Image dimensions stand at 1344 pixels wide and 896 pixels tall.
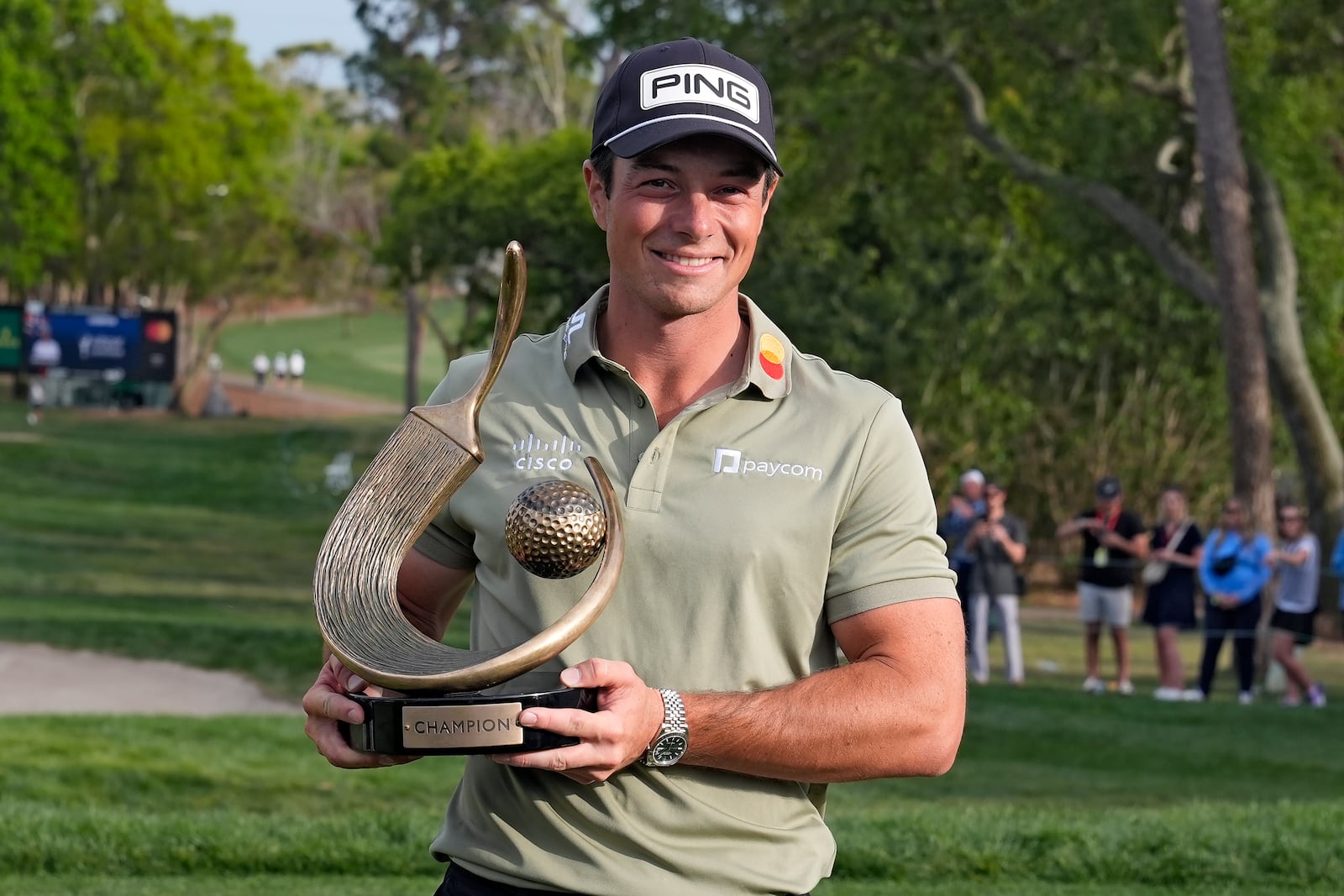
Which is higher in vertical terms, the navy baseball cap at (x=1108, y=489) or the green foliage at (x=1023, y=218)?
the green foliage at (x=1023, y=218)

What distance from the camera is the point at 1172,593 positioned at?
15.8 metres

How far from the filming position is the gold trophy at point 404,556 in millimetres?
2211

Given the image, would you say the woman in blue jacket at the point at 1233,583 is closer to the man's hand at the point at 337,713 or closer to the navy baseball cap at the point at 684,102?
the navy baseball cap at the point at 684,102

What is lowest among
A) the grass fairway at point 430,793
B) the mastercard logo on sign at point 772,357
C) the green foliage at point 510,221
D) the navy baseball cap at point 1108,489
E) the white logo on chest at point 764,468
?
the grass fairway at point 430,793

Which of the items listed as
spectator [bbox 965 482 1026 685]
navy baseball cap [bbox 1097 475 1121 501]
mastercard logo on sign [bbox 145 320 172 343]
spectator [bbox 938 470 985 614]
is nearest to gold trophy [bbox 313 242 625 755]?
spectator [bbox 965 482 1026 685]

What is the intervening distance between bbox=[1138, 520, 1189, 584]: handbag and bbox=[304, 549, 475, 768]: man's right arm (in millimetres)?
13741

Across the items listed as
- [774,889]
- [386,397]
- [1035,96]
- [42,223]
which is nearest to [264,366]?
[386,397]

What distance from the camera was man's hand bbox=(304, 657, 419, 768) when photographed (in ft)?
7.78

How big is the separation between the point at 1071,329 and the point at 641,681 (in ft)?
86.6

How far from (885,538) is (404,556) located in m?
0.62

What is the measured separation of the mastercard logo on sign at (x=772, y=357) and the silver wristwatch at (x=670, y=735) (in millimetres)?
485

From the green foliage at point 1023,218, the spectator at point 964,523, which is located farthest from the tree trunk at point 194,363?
the spectator at point 964,523

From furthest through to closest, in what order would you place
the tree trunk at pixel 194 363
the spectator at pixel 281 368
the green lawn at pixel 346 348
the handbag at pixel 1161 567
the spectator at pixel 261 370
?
the green lawn at pixel 346 348 < the spectator at pixel 281 368 < the spectator at pixel 261 370 < the tree trunk at pixel 194 363 < the handbag at pixel 1161 567

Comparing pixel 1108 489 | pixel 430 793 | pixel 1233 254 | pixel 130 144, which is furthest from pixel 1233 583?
pixel 130 144
